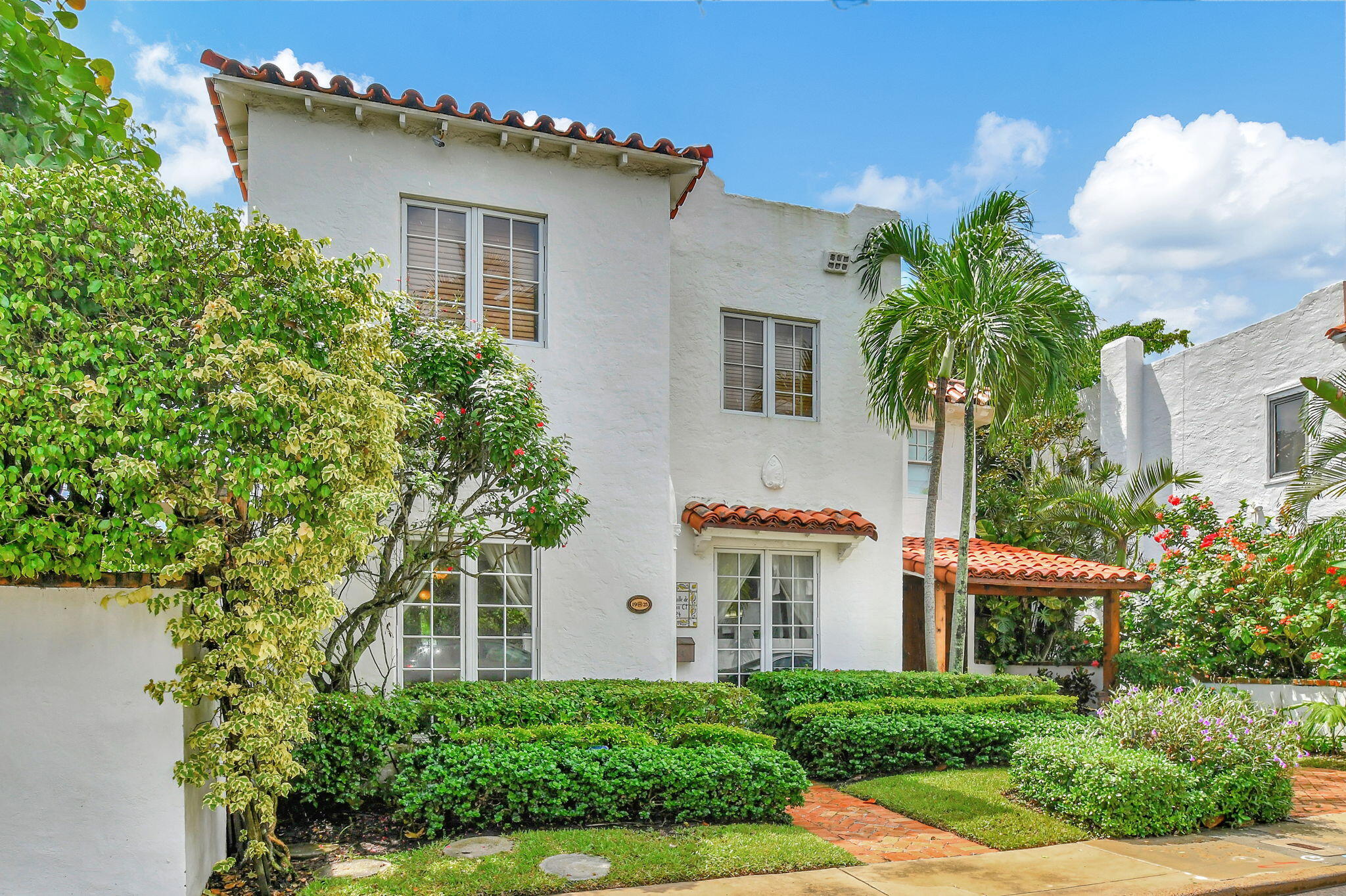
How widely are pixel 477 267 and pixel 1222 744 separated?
29.1 feet

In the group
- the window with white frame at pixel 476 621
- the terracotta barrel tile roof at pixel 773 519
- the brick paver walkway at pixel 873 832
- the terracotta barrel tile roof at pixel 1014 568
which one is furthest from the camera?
the terracotta barrel tile roof at pixel 1014 568

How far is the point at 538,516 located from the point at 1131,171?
8325 mm

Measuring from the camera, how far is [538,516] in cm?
841

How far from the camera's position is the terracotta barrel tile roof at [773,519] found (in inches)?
438

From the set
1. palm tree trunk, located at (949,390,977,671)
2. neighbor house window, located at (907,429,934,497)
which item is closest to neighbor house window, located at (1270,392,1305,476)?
neighbor house window, located at (907,429,934,497)

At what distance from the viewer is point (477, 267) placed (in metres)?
10.1

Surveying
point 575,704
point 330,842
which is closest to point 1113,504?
point 575,704

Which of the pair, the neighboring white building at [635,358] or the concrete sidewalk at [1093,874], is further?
the neighboring white building at [635,358]

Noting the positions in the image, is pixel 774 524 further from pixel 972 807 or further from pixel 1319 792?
pixel 1319 792

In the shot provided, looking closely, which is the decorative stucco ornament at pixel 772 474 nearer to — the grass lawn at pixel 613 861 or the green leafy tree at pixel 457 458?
the green leafy tree at pixel 457 458

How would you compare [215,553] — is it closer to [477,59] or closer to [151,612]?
[151,612]

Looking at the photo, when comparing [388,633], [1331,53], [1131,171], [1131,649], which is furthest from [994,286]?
[388,633]

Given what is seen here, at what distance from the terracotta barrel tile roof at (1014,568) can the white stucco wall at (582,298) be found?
4.41 metres

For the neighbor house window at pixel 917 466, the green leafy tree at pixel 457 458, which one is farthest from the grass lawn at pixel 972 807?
the neighbor house window at pixel 917 466
